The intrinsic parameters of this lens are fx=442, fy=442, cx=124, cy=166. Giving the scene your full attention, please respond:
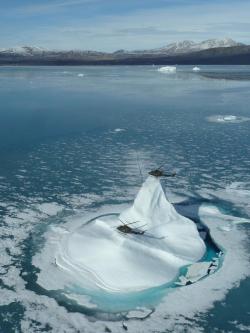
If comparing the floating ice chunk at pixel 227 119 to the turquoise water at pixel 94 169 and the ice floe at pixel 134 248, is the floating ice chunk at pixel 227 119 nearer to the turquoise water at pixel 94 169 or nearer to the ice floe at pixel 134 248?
the turquoise water at pixel 94 169

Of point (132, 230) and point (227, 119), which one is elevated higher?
point (227, 119)

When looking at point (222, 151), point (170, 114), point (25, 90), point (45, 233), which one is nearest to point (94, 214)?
point (45, 233)

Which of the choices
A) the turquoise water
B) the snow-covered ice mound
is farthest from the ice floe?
the turquoise water

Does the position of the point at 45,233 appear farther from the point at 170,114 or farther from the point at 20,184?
the point at 170,114

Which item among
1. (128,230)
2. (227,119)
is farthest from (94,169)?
(227,119)

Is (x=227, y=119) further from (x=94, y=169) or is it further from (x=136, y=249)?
(x=136, y=249)

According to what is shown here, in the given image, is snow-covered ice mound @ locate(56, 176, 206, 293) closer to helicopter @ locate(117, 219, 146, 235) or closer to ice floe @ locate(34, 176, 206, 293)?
ice floe @ locate(34, 176, 206, 293)

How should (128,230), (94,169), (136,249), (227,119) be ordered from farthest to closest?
(227,119), (94,169), (128,230), (136,249)
